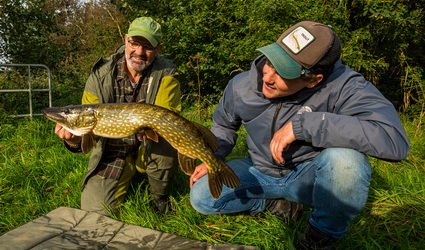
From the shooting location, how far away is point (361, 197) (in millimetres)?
1730

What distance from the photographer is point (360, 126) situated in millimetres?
1701

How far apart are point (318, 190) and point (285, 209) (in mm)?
525

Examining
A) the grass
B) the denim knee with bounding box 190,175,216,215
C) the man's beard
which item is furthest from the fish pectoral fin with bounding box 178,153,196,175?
the man's beard

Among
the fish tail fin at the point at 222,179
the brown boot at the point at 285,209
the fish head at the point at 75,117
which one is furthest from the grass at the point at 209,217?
the fish head at the point at 75,117

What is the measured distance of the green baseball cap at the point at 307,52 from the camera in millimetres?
1791

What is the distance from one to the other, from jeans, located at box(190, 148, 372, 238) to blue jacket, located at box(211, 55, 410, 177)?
83 mm

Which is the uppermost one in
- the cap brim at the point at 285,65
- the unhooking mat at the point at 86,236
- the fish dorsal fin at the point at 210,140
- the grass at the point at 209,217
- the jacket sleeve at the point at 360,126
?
the cap brim at the point at 285,65

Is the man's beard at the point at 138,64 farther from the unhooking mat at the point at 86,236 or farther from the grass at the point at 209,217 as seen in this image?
the unhooking mat at the point at 86,236

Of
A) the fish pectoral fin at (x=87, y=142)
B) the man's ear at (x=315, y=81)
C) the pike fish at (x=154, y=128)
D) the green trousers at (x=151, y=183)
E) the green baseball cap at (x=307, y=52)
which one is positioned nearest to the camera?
the green baseball cap at (x=307, y=52)

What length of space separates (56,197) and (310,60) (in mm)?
2578

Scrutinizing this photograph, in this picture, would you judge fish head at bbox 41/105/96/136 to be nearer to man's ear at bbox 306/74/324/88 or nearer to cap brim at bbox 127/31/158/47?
cap brim at bbox 127/31/158/47

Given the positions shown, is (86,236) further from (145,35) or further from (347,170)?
(145,35)

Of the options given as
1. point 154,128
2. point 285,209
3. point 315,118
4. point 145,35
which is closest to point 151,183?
point 154,128

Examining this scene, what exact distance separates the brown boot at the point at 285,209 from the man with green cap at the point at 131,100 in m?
0.96
